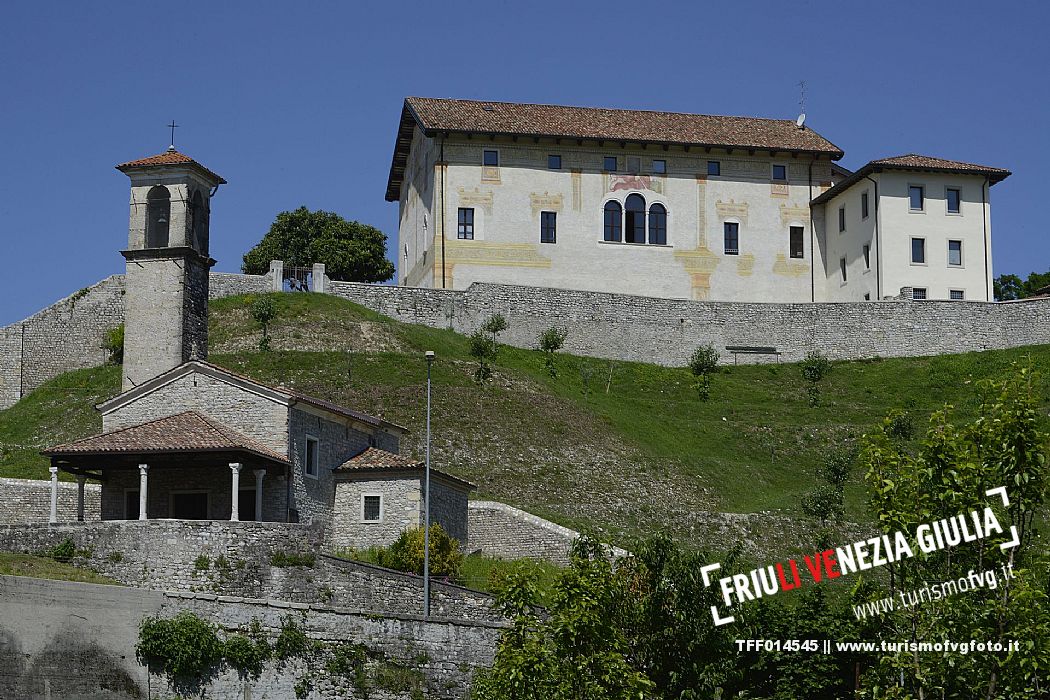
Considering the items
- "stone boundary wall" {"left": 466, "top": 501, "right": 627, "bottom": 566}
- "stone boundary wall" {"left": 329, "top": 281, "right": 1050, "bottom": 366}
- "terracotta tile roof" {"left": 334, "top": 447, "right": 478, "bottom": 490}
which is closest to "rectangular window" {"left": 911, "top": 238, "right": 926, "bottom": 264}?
"stone boundary wall" {"left": 329, "top": 281, "right": 1050, "bottom": 366}

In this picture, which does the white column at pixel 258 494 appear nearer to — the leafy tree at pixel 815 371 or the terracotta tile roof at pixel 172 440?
the terracotta tile roof at pixel 172 440

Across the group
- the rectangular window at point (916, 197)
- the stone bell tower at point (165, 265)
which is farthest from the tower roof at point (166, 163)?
the rectangular window at point (916, 197)

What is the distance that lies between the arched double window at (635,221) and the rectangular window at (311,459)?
33677mm

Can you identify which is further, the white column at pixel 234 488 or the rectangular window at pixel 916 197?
the rectangular window at pixel 916 197

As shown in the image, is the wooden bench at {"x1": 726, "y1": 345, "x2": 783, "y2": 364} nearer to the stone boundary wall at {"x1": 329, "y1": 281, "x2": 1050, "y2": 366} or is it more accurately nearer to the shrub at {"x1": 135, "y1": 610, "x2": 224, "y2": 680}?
the stone boundary wall at {"x1": 329, "y1": 281, "x2": 1050, "y2": 366}

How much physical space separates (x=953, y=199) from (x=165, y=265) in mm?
40730

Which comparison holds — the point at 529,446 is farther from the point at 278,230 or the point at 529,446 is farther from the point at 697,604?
the point at 278,230

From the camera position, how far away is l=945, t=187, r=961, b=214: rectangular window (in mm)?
74062

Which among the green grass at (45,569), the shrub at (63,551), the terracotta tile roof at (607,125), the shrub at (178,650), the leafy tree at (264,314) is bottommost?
the shrub at (178,650)

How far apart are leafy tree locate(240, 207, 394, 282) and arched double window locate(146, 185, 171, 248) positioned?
4194 cm

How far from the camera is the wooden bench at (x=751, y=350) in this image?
71.2 meters

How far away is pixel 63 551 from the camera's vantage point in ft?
128

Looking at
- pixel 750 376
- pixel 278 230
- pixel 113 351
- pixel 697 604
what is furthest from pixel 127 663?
pixel 278 230

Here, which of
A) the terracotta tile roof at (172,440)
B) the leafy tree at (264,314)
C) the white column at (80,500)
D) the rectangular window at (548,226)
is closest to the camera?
the terracotta tile roof at (172,440)
